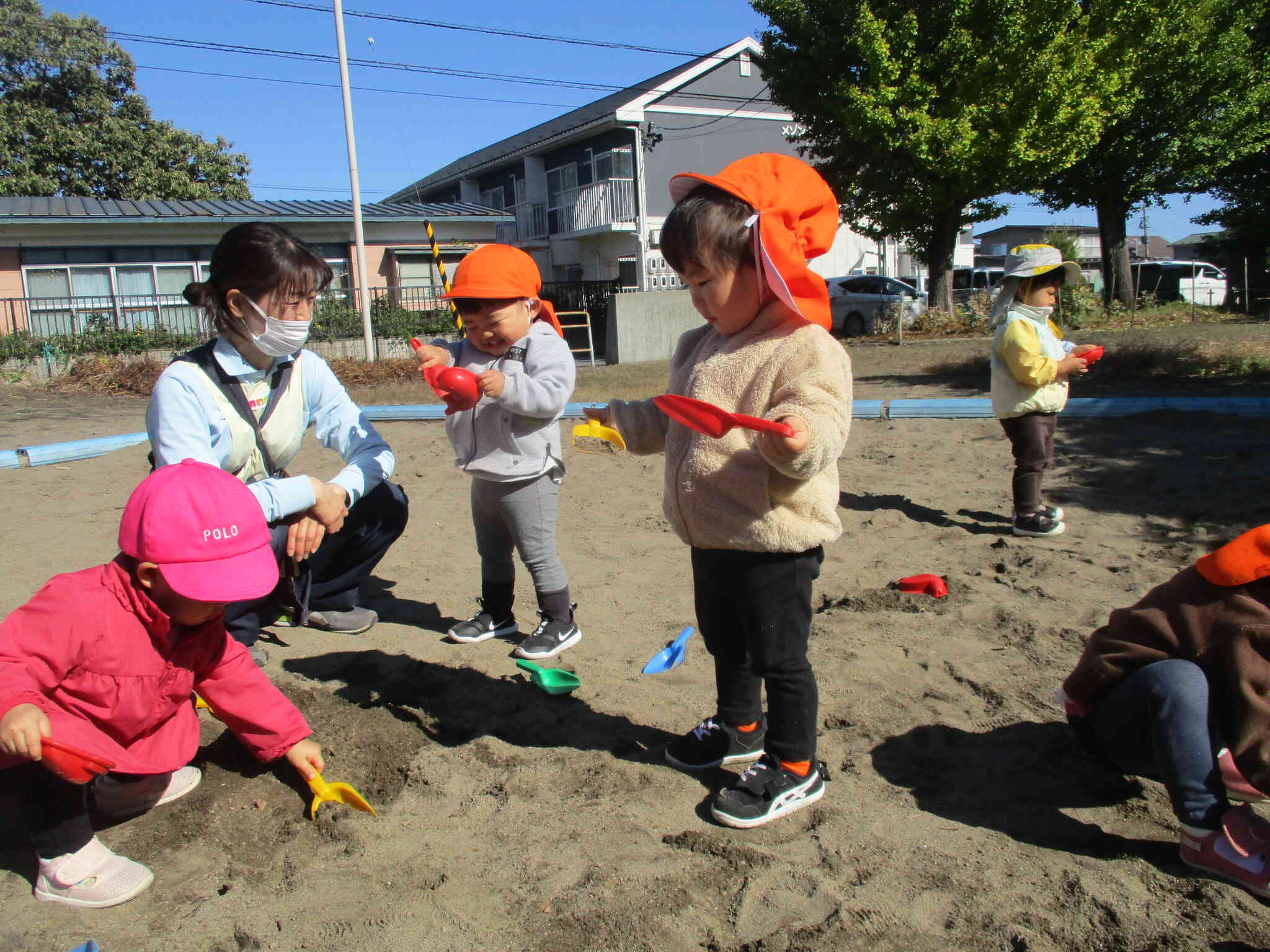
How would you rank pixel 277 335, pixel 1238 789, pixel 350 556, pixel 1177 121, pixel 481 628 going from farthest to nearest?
pixel 1177 121
pixel 350 556
pixel 481 628
pixel 277 335
pixel 1238 789

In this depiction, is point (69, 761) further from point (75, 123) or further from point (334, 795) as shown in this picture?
point (75, 123)

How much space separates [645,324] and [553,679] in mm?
15432

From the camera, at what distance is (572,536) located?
501 centimetres

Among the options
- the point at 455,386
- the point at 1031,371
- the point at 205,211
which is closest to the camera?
the point at 455,386

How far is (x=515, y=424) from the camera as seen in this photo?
11.0 ft

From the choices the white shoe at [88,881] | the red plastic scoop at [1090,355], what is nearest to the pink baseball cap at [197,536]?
the white shoe at [88,881]

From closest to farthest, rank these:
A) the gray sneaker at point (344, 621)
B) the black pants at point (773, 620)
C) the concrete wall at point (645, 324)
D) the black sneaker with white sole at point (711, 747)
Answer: the black pants at point (773, 620) < the black sneaker with white sole at point (711, 747) < the gray sneaker at point (344, 621) < the concrete wall at point (645, 324)

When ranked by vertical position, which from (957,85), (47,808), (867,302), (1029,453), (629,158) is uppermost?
(629,158)

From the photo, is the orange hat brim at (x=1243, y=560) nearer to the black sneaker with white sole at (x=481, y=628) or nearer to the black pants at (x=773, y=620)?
the black pants at (x=773, y=620)

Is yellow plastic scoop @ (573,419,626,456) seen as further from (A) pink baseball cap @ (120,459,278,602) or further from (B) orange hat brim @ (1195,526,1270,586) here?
(B) orange hat brim @ (1195,526,1270,586)

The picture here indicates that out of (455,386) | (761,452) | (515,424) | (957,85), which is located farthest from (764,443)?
(957,85)

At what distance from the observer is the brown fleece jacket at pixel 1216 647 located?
1921 mm

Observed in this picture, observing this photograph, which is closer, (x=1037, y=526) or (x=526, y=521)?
(x=526, y=521)

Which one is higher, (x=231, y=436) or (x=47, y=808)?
(x=231, y=436)
